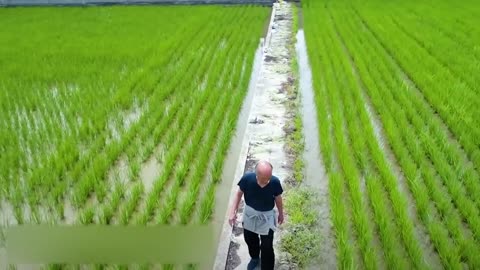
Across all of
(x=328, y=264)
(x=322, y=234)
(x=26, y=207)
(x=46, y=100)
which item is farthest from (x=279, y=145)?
(x=46, y=100)

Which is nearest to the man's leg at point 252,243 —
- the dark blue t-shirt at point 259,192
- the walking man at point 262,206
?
the walking man at point 262,206

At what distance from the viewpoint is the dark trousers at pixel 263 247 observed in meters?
2.84

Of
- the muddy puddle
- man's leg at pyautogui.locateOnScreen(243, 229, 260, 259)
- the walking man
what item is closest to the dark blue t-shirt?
the walking man

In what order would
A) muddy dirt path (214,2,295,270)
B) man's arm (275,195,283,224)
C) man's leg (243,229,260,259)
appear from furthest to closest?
muddy dirt path (214,2,295,270) < man's leg (243,229,260,259) < man's arm (275,195,283,224)

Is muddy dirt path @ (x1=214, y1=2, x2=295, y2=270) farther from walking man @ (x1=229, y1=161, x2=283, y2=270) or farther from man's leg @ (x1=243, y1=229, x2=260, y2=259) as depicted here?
walking man @ (x1=229, y1=161, x2=283, y2=270)

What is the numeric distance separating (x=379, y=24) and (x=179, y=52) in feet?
16.5

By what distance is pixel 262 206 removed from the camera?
275 cm

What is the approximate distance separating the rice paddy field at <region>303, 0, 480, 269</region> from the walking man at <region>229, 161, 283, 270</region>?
594 millimetres

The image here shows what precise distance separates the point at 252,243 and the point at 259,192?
1.49ft

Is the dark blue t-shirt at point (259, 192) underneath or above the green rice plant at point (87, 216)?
above

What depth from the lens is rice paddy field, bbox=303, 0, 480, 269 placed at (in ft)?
10.6

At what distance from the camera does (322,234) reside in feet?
11.3

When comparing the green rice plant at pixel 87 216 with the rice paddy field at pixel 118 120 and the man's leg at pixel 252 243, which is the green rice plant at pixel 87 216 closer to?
the rice paddy field at pixel 118 120

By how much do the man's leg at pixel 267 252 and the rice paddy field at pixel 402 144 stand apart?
52cm
